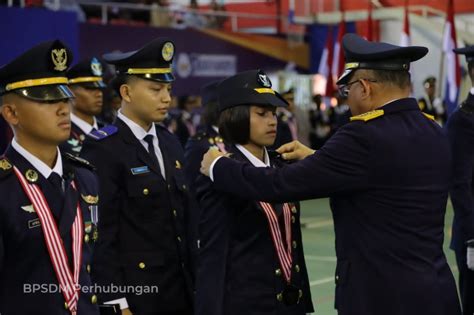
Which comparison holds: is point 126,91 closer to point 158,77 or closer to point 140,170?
point 158,77

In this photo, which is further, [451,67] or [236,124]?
[451,67]

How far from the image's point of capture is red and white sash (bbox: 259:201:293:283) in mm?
3719

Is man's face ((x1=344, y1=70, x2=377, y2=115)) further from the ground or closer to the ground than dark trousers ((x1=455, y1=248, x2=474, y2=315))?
further from the ground

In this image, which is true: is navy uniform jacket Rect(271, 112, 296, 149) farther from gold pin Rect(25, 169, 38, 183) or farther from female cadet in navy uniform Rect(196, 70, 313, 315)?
gold pin Rect(25, 169, 38, 183)

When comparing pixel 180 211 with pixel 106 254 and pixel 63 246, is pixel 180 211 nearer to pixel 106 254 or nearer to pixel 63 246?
pixel 106 254

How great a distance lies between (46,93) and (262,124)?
985mm

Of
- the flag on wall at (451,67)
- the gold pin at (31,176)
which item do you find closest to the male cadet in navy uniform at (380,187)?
the gold pin at (31,176)

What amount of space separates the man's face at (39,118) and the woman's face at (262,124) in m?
0.89

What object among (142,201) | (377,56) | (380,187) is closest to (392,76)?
(377,56)

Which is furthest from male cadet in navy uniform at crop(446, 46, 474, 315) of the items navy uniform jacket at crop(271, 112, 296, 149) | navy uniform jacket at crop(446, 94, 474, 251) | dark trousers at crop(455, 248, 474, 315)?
navy uniform jacket at crop(271, 112, 296, 149)

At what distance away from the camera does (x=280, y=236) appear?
3.78 metres

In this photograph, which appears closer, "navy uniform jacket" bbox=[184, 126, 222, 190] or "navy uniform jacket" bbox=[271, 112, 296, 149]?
"navy uniform jacket" bbox=[184, 126, 222, 190]

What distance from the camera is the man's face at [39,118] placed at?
312 cm

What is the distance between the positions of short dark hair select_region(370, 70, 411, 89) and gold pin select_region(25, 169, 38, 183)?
130 cm
